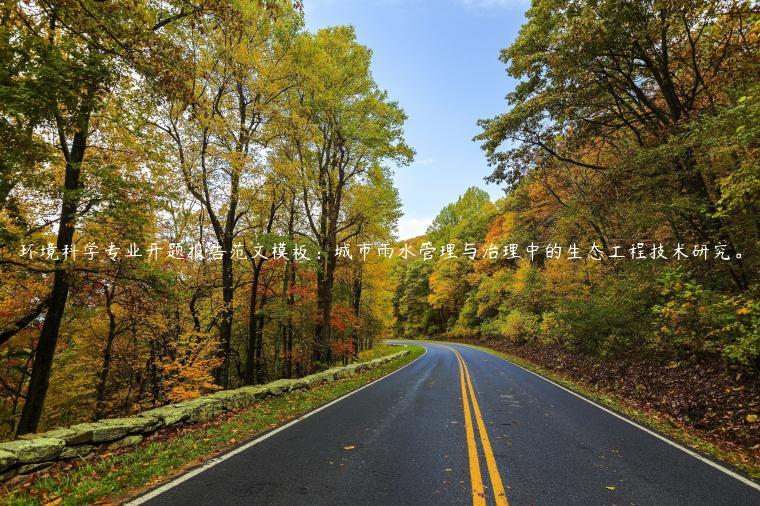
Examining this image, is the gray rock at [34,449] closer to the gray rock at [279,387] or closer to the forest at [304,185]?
the forest at [304,185]

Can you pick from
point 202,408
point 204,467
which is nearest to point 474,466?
point 204,467

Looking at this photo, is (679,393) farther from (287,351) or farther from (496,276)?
(496,276)

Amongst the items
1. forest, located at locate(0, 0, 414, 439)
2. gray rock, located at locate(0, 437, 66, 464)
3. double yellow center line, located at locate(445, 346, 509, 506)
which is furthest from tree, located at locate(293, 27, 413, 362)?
gray rock, located at locate(0, 437, 66, 464)

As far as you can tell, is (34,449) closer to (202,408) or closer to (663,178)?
(202,408)

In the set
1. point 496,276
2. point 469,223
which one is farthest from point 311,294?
point 469,223

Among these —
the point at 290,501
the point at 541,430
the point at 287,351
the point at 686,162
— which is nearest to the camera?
the point at 290,501

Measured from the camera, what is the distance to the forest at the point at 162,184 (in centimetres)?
570

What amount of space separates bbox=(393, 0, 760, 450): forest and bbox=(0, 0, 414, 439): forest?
7.05 m

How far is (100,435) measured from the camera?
562cm

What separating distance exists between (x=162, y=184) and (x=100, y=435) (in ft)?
22.2

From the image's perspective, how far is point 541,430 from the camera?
22.7 ft

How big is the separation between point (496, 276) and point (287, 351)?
74.1 feet

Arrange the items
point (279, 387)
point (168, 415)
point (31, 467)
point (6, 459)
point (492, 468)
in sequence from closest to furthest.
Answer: point (6, 459) → point (31, 467) → point (492, 468) → point (168, 415) → point (279, 387)

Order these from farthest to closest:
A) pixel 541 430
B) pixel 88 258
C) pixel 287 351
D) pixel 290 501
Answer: pixel 287 351 < pixel 88 258 < pixel 541 430 < pixel 290 501
